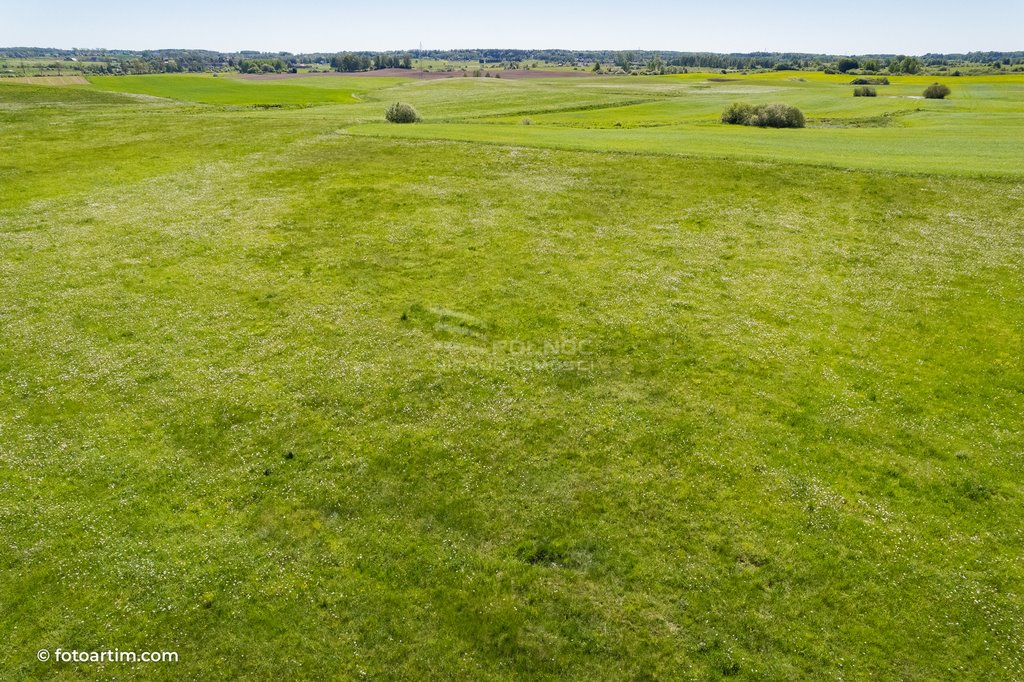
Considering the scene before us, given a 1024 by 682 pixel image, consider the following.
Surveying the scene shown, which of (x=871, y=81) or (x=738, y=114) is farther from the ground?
(x=871, y=81)

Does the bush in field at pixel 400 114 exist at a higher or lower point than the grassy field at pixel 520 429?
higher

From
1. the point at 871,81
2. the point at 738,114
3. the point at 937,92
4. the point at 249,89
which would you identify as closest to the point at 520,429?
the point at 738,114

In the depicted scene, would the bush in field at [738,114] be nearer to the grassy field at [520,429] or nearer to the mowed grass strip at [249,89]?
the grassy field at [520,429]

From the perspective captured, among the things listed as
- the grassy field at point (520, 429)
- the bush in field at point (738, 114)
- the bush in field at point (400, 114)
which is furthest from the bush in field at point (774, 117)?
the bush in field at point (400, 114)

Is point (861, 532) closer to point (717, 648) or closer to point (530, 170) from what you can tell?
point (717, 648)

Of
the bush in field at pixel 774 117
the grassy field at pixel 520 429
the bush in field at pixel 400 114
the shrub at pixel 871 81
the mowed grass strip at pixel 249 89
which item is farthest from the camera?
the shrub at pixel 871 81

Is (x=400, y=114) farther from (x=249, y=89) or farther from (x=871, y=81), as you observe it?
(x=871, y=81)

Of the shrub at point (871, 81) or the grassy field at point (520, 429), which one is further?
the shrub at point (871, 81)

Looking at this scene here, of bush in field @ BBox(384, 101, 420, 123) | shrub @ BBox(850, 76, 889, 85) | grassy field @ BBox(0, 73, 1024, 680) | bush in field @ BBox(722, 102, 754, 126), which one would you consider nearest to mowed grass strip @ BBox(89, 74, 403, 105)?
bush in field @ BBox(384, 101, 420, 123)
